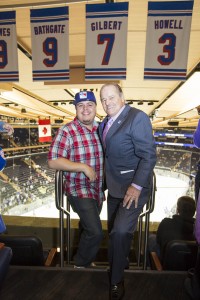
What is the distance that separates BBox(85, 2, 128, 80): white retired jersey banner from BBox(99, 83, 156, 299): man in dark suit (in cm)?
116

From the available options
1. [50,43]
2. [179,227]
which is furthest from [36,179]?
[179,227]

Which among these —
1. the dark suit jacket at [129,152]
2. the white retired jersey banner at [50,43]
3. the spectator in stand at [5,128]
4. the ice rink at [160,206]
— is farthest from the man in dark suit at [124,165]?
the ice rink at [160,206]

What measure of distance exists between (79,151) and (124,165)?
51 cm

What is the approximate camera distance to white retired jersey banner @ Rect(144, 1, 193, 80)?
7.89 feet

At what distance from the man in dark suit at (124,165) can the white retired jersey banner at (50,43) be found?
1.40 m

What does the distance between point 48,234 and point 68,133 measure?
254 cm

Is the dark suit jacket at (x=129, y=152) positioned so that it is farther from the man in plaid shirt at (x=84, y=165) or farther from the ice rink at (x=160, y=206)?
the ice rink at (x=160, y=206)

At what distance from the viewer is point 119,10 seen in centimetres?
236

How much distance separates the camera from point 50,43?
2.86 meters

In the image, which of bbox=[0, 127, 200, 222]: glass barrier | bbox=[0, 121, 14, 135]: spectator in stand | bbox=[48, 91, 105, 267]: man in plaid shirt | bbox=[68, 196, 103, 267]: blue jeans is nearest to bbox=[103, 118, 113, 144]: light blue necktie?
bbox=[48, 91, 105, 267]: man in plaid shirt

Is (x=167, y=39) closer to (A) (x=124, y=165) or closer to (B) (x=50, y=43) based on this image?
(B) (x=50, y=43)

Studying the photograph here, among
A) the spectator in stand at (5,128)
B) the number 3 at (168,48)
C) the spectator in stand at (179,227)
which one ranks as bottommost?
the spectator in stand at (179,227)

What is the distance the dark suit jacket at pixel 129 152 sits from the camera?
1.63 meters

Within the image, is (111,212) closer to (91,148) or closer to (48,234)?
(91,148)
